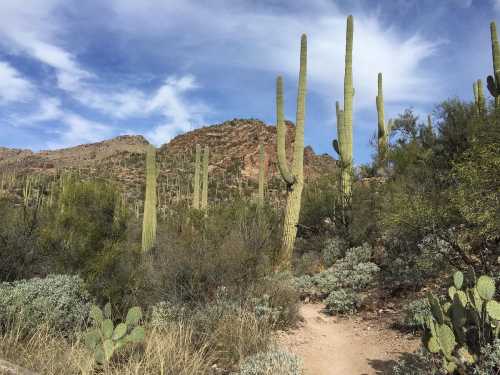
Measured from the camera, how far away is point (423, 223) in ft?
24.2

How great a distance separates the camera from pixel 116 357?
15.6 feet

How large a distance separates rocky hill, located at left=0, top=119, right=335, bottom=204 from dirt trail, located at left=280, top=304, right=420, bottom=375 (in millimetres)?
26274

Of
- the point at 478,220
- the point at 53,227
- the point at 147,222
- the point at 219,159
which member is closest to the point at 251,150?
the point at 219,159

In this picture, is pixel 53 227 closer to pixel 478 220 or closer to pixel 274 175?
pixel 478 220

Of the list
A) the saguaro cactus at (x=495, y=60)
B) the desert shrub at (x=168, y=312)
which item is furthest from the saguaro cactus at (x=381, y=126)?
the desert shrub at (x=168, y=312)

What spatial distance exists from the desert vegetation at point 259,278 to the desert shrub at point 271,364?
0.05 feet

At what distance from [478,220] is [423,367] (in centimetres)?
258

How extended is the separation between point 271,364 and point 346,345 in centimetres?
223

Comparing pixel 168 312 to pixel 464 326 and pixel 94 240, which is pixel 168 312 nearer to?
pixel 94 240

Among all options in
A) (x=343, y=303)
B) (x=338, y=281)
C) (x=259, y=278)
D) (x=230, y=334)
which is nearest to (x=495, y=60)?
(x=338, y=281)

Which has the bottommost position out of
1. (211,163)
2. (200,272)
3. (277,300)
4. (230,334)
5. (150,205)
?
(230,334)

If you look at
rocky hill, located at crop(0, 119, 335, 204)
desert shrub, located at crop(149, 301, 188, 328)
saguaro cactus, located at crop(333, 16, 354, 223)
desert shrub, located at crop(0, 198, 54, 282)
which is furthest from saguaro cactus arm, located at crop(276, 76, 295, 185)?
rocky hill, located at crop(0, 119, 335, 204)

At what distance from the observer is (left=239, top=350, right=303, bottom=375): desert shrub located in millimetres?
4367

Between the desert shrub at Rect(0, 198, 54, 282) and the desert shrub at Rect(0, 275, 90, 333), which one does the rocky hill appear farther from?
the desert shrub at Rect(0, 275, 90, 333)
